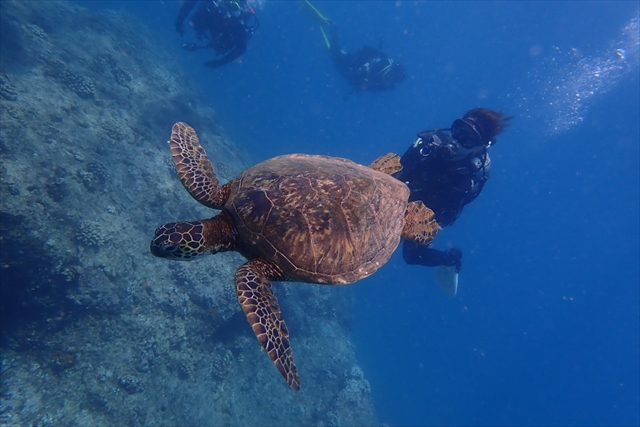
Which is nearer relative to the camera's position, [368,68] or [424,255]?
[424,255]

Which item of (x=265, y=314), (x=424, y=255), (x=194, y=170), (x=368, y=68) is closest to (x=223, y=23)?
(x=368, y=68)

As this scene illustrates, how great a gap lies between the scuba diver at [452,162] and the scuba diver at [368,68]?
1543cm

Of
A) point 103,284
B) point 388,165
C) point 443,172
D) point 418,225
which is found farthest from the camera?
point 103,284

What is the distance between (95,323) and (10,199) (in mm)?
3241

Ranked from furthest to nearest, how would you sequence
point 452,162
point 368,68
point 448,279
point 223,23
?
point 368,68 < point 223,23 < point 448,279 < point 452,162

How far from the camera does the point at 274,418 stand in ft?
37.9

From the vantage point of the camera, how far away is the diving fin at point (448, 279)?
33.4 feet

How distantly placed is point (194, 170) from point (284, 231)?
1694mm

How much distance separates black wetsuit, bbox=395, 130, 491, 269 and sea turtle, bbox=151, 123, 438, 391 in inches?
109

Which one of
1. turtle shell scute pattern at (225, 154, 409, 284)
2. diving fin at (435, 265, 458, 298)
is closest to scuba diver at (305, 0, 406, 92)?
diving fin at (435, 265, 458, 298)

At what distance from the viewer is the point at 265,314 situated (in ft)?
11.0

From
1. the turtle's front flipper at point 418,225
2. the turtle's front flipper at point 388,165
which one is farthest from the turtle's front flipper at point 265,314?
A: the turtle's front flipper at point 388,165

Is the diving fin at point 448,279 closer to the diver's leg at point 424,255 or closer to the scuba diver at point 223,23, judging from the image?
the diver's leg at point 424,255

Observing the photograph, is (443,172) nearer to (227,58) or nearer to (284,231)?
(284,231)
